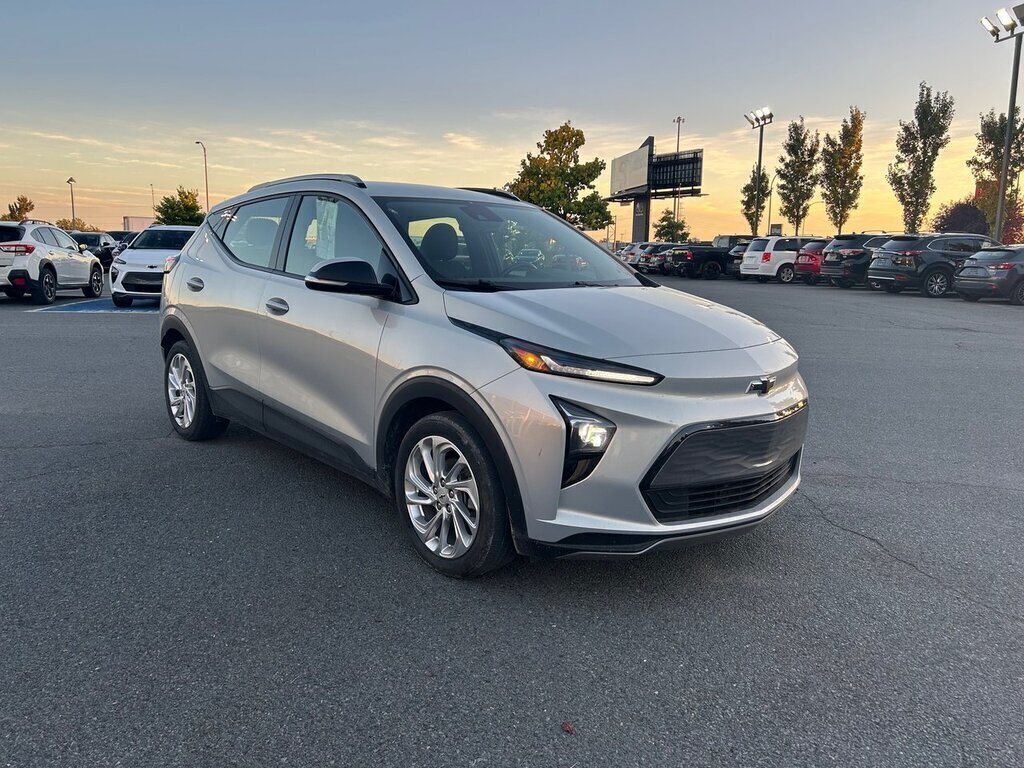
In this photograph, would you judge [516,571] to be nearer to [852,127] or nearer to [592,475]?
[592,475]

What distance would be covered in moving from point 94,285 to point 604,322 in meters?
19.1

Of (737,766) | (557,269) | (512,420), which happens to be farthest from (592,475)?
(557,269)

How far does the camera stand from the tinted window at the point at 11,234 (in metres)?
15.6

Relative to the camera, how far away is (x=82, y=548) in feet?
12.1

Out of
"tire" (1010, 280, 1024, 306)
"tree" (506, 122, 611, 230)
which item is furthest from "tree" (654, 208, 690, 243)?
"tire" (1010, 280, 1024, 306)

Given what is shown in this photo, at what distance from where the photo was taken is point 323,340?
392 centimetres

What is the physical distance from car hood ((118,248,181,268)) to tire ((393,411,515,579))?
1348 centimetres

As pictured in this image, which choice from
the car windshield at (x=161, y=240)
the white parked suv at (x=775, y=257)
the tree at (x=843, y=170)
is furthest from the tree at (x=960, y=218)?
the car windshield at (x=161, y=240)

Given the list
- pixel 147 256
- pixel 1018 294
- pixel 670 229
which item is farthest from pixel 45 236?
pixel 670 229

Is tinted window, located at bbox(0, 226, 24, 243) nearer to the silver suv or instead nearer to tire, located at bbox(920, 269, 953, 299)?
the silver suv

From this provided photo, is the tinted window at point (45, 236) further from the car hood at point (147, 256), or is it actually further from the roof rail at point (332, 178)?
the roof rail at point (332, 178)

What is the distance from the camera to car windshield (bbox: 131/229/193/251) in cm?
1577

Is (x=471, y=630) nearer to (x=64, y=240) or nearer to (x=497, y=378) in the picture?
(x=497, y=378)

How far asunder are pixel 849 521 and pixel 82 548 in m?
3.91
